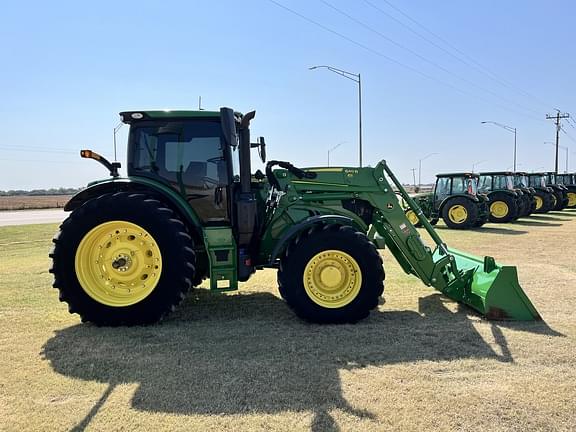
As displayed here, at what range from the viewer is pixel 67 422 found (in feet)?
10.9

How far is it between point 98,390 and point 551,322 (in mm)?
4779

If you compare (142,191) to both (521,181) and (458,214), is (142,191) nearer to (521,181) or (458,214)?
(458,214)

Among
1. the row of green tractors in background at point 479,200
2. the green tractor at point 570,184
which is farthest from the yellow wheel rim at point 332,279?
the green tractor at point 570,184

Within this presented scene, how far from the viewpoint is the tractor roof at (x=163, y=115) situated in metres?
5.57

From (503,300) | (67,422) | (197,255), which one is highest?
(197,255)

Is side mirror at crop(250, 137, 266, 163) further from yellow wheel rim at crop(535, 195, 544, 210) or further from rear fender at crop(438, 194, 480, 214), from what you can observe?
yellow wheel rim at crop(535, 195, 544, 210)

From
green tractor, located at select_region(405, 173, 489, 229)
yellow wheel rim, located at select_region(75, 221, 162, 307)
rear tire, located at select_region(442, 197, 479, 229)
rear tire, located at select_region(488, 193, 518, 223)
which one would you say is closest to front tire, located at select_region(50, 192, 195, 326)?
yellow wheel rim, located at select_region(75, 221, 162, 307)

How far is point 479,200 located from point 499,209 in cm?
A: 217

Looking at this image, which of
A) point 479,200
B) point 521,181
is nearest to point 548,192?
point 521,181

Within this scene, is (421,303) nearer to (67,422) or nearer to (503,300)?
(503,300)

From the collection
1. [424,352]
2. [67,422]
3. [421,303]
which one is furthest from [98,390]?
[421,303]

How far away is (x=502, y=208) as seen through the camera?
19.2 metres

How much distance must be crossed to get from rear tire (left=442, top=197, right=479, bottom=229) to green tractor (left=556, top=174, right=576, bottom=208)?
45.4ft

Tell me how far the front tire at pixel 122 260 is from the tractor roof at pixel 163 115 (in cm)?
94
